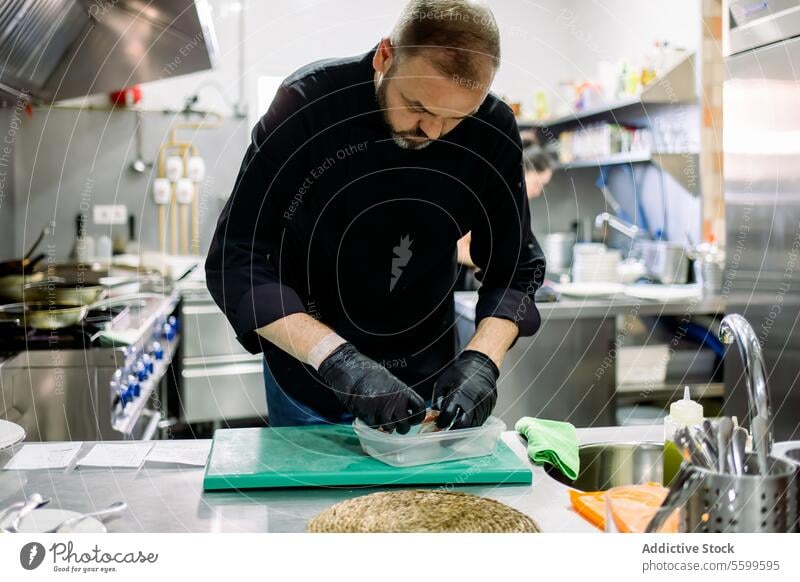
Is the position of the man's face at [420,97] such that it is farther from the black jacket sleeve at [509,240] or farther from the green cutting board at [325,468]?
the green cutting board at [325,468]

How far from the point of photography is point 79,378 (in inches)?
68.9

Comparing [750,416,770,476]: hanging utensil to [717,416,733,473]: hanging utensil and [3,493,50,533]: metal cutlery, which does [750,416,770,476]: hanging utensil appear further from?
[3,493,50,533]: metal cutlery

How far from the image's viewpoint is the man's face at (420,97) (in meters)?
1.15

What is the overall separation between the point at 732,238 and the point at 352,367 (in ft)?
3.63

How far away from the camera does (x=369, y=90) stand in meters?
1.26

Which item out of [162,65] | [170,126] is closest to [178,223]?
[170,126]

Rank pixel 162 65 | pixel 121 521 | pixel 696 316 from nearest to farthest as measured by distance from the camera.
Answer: pixel 121 521, pixel 162 65, pixel 696 316

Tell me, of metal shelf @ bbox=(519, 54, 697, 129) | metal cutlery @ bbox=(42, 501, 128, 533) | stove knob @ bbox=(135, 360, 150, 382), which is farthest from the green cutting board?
metal shelf @ bbox=(519, 54, 697, 129)

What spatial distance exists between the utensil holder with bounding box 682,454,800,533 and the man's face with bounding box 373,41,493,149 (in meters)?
0.65

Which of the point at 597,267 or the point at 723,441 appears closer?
the point at 723,441

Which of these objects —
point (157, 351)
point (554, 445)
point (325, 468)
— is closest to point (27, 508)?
point (325, 468)

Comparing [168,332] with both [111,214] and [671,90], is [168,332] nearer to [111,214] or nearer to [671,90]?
[111,214]

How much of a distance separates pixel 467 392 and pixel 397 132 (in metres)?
0.45
